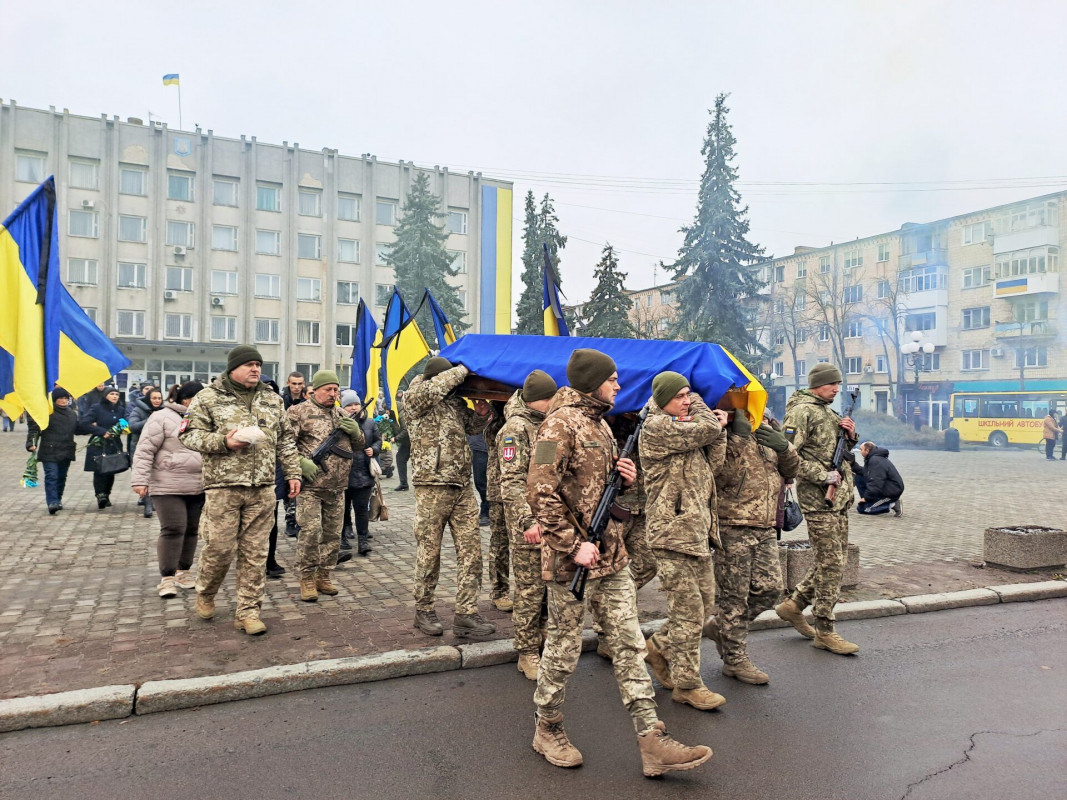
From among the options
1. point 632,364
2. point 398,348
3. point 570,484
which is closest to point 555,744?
point 570,484

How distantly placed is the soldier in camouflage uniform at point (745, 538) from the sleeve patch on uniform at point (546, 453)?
149 centimetres

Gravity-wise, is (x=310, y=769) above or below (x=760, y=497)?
below

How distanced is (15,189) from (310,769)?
48.1m

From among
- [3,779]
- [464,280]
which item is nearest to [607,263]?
[464,280]

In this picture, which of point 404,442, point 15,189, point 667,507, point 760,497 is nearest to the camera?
point 667,507

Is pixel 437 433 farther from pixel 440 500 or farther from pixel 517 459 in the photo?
pixel 517 459

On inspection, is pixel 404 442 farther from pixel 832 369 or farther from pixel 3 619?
pixel 832 369

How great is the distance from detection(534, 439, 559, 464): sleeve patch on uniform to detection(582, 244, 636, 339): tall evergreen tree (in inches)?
1027

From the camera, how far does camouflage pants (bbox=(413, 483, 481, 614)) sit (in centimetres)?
555

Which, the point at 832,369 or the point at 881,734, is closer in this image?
the point at 881,734

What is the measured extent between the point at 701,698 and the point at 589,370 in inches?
82.4

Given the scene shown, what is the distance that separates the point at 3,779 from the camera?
3551 mm

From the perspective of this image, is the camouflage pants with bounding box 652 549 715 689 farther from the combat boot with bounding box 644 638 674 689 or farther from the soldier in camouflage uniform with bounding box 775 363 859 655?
the soldier in camouflage uniform with bounding box 775 363 859 655

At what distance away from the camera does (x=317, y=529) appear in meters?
6.61
